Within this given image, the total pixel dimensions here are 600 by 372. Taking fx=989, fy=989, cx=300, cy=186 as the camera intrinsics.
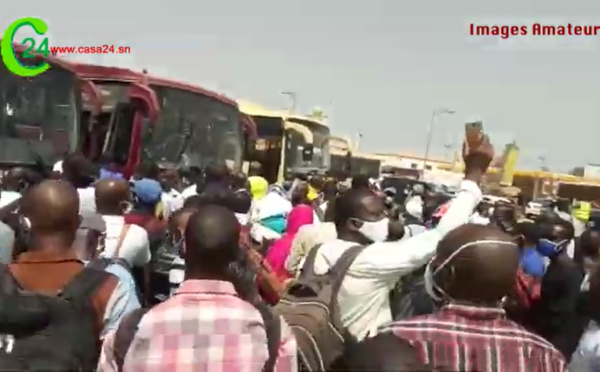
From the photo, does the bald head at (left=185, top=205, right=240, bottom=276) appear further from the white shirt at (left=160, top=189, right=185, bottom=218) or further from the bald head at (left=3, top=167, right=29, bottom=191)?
the white shirt at (left=160, top=189, right=185, bottom=218)

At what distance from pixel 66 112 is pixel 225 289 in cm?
1001

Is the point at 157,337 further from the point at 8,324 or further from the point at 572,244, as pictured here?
the point at 572,244

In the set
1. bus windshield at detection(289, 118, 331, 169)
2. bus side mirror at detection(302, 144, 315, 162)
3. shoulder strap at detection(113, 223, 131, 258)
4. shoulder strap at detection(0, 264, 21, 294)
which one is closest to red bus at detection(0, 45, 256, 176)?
bus side mirror at detection(302, 144, 315, 162)

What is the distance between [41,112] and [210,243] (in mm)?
9726

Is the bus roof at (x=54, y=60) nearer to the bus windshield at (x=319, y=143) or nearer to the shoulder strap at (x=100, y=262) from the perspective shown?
the shoulder strap at (x=100, y=262)

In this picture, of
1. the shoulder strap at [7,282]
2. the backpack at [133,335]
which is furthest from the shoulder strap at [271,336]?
the shoulder strap at [7,282]

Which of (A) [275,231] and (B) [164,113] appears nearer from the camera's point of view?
(A) [275,231]

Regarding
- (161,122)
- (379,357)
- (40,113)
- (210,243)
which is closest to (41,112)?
(40,113)

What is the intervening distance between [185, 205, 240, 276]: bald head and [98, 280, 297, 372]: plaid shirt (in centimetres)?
11

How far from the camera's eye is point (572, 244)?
7492mm

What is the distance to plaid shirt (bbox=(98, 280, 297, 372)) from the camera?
2.94 metres

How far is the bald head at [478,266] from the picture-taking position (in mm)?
2873

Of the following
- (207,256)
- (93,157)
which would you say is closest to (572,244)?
(207,256)

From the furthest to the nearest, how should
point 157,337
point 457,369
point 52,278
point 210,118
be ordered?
point 210,118
point 52,278
point 157,337
point 457,369
